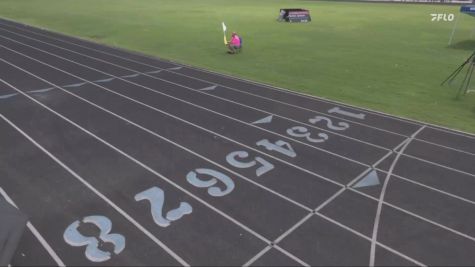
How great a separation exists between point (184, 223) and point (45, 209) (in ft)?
10.0

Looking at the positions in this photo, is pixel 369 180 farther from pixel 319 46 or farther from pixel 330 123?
pixel 319 46

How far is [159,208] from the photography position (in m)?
8.66

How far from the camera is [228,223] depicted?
8.24 meters

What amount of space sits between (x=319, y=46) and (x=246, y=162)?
17289mm

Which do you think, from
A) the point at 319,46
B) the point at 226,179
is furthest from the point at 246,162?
the point at 319,46

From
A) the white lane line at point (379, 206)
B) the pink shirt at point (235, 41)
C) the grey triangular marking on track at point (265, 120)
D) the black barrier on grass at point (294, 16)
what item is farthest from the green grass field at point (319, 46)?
the grey triangular marking on track at point (265, 120)

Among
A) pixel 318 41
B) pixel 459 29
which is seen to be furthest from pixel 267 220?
pixel 459 29

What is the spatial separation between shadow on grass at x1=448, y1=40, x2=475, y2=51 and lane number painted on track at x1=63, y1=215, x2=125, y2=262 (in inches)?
979

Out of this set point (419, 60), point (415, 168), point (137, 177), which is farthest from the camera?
point (419, 60)

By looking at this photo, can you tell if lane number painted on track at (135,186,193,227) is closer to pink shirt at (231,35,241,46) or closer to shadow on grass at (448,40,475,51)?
pink shirt at (231,35,241,46)

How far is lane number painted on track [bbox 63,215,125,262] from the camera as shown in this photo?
23.9 ft

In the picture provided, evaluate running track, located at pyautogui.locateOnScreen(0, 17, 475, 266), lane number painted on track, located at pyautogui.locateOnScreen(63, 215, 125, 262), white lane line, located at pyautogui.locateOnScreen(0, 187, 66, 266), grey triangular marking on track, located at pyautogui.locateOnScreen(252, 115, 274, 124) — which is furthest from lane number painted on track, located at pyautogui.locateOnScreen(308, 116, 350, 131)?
white lane line, located at pyautogui.locateOnScreen(0, 187, 66, 266)

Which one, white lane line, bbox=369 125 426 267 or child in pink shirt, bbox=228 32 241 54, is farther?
child in pink shirt, bbox=228 32 241 54

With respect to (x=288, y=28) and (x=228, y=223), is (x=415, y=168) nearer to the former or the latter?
(x=228, y=223)
